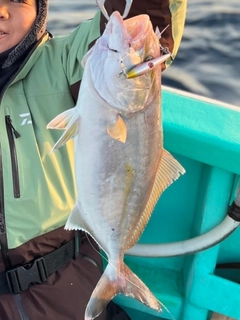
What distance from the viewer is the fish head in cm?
132

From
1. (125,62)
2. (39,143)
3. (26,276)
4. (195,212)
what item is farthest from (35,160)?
(195,212)

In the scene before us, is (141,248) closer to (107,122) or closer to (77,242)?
(77,242)

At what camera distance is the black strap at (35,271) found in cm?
192

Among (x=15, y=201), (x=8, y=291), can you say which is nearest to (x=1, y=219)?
(x=15, y=201)

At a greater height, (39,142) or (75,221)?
(39,142)

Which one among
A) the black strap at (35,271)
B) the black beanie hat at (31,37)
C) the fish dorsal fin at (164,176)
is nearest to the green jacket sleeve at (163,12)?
the black beanie hat at (31,37)

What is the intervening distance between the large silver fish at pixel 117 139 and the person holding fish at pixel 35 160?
0.32m

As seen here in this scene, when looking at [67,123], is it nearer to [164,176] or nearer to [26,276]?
[164,176]

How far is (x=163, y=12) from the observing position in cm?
168

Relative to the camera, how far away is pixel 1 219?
186cm

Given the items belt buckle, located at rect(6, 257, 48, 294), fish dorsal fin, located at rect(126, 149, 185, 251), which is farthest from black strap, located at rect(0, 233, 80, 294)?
fish dorsal fin, located at rect(126, 149, 185, 251)

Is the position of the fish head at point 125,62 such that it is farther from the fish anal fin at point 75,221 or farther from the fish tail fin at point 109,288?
the fish tail fin at point 109,288

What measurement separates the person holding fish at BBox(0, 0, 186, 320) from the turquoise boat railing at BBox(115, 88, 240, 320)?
444mm

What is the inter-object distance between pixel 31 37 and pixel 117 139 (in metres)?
0.74
